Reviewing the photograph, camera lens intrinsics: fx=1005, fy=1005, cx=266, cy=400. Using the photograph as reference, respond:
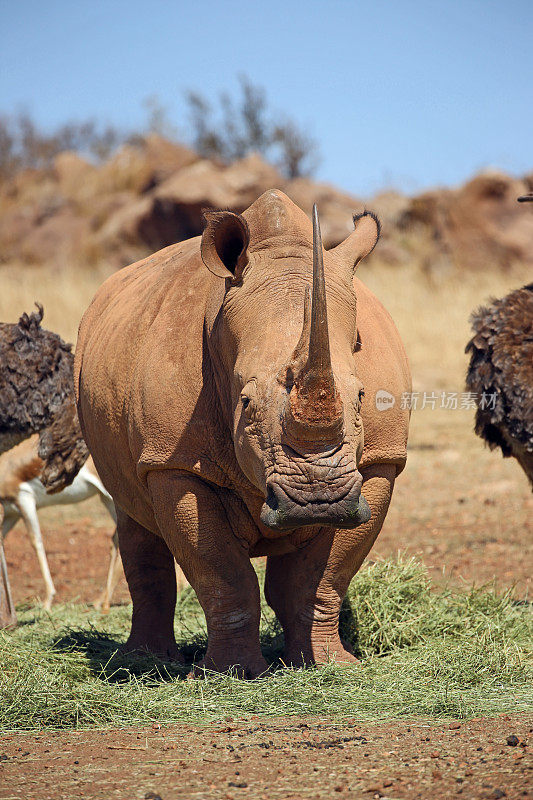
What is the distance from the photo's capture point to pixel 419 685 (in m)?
4.39

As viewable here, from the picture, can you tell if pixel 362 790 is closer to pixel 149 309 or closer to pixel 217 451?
pixel 217 451

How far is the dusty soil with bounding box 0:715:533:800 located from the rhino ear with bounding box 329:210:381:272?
6.70ft

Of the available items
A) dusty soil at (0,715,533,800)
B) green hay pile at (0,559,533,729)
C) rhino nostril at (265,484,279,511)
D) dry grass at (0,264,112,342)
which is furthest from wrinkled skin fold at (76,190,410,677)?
dry grass at (0,264,112,342)

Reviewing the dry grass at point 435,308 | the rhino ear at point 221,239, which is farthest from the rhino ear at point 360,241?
the dry grass at point 435,308

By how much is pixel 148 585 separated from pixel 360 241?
7.67 feet

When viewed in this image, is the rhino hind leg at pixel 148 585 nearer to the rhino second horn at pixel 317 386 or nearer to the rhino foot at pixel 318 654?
the rhino foot at pixel 318 654

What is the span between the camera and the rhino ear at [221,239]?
434 centimetres

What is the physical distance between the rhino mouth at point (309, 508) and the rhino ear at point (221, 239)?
1.07 m

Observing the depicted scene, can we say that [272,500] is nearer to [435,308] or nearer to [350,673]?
[350,673]

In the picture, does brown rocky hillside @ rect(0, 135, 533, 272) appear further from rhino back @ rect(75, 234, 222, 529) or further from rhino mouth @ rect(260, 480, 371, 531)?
rhino mouth @ rect(260, 480, 371, 531)

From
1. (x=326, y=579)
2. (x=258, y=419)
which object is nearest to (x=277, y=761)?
(x=258, y=419)

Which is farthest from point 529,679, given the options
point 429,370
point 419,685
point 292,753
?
point 429,370

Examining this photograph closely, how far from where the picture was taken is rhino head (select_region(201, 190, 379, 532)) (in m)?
3.74

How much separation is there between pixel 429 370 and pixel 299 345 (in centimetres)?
1449
